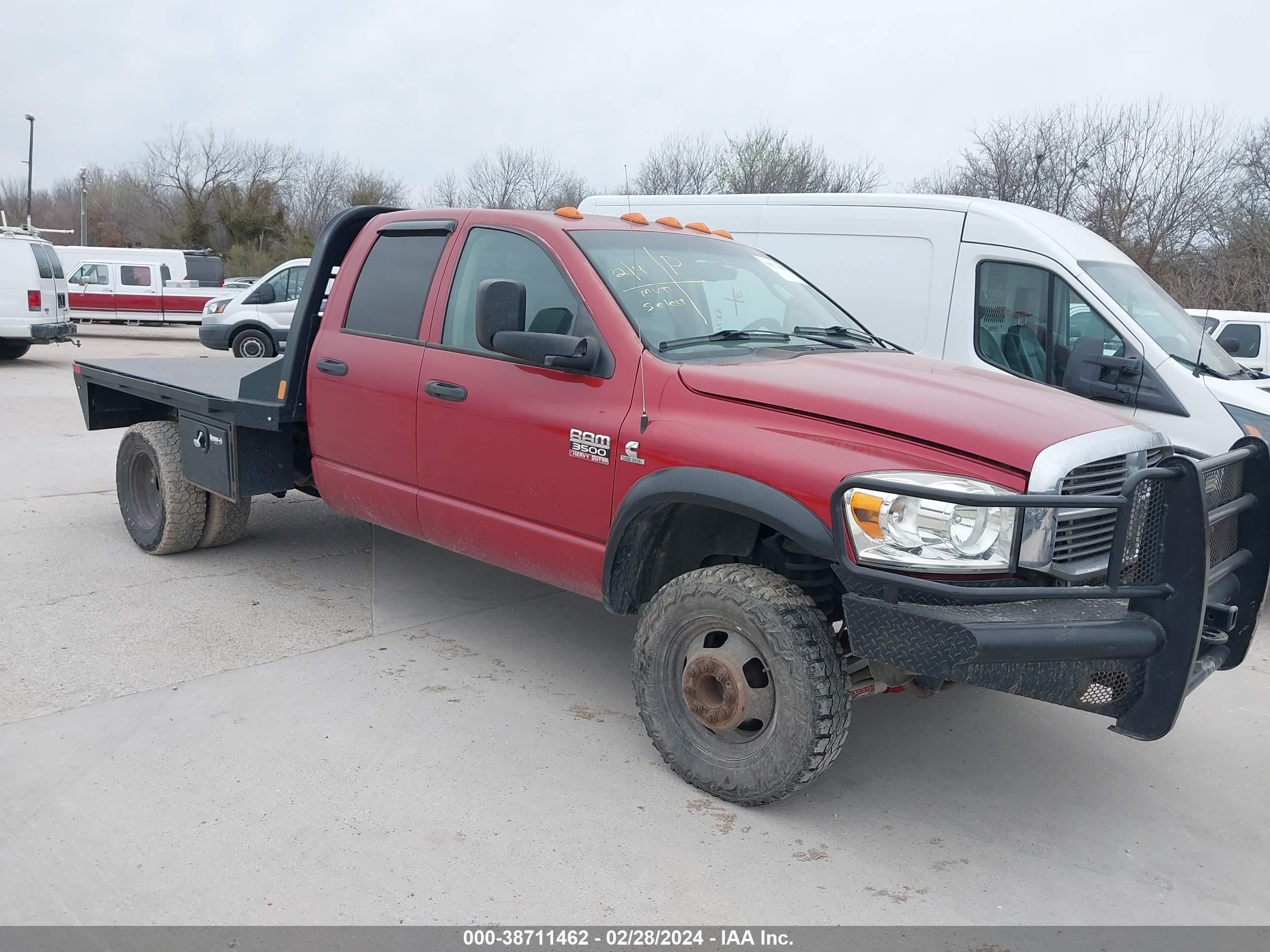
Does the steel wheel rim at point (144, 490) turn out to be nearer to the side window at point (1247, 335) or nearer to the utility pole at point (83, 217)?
the side window at point (1247, 335)

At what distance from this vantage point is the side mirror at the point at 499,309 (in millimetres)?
3957

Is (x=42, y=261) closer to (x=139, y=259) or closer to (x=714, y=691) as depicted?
(x=139, y=259)

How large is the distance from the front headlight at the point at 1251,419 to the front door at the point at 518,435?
3.91 metres

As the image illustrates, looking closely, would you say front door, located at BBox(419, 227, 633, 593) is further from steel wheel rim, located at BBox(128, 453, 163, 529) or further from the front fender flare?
steel wheel rim, located at BBox(128, 453, 163, 529)

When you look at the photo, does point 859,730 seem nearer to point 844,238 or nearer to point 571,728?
point 571,728

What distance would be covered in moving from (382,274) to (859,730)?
3.07 meters

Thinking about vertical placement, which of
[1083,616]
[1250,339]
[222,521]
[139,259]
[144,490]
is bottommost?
[222,521]

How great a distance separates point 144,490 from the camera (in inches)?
251

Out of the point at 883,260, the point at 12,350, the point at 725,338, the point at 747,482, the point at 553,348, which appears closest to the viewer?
the point at 747,482

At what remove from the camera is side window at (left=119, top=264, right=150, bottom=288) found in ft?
81.3

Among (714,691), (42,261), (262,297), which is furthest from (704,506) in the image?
Answer: (42,261)

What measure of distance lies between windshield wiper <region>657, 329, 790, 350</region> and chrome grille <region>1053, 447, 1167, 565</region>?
1.45 m

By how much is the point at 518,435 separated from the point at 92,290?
24.3m

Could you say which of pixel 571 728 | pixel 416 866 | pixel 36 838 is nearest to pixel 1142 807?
pixel 571 728
